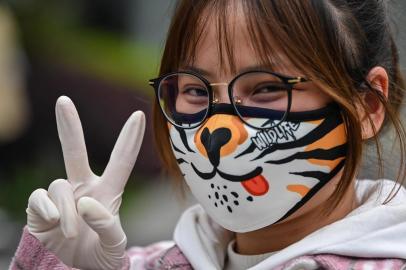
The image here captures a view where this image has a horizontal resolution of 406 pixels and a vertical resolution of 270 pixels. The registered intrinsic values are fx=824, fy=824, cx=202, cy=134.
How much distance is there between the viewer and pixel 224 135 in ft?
6.76

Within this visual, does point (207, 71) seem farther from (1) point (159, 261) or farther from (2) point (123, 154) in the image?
(1) point (159, 261)

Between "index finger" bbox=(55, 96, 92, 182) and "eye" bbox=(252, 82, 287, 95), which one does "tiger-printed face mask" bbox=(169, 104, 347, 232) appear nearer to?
"eye" bbox=(252, 82, 287, 95)

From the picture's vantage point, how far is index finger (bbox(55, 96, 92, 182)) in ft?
7.07

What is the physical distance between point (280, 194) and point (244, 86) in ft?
0.94

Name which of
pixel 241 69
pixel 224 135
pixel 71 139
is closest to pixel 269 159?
pixel 224 135

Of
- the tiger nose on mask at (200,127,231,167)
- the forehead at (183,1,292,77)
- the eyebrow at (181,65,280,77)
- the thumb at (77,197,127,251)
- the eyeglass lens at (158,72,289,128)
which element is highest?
the forehead at (183,1,292,77)

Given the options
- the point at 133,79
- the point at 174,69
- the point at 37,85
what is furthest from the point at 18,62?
the point at 174,69

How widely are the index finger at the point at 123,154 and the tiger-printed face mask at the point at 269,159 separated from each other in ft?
0.70

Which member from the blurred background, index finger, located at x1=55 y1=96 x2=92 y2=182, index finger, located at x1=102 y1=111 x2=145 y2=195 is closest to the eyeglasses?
index finger, located at x1=102 y1=111 x2=145 y2=195

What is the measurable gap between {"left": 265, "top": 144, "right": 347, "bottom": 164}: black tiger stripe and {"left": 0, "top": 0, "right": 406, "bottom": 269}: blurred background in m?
4.68

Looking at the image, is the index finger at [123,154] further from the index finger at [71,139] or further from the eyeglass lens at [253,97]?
the eyeglass lens at [253,97]

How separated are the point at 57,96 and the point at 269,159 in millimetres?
5398

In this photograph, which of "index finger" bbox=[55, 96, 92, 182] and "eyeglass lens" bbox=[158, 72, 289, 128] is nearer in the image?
"eyeglass lens" bbox=[158, 72, 289, 128]

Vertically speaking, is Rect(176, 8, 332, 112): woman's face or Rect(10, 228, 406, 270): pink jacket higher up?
Rect(176, 8, 332, 112): woman's face
